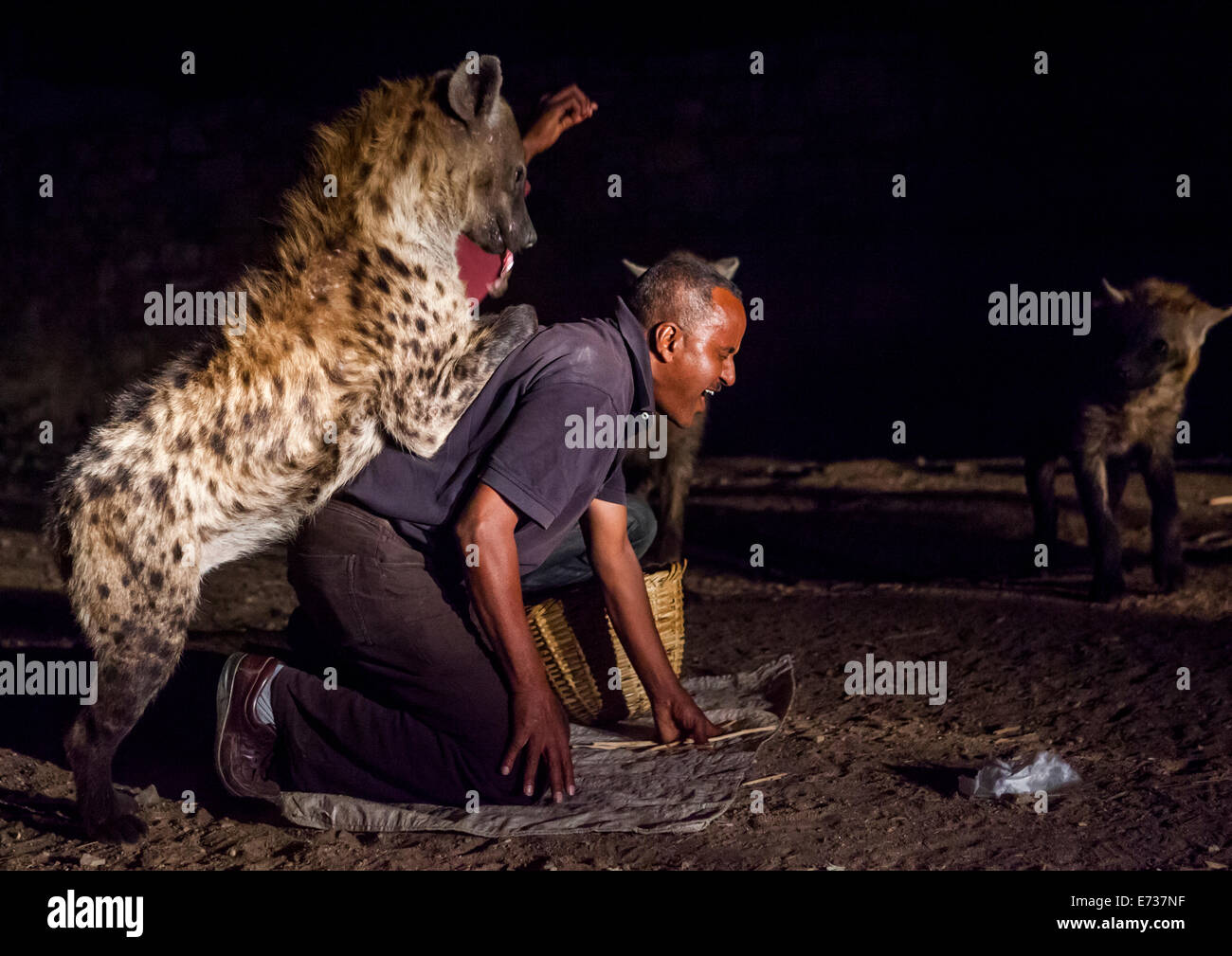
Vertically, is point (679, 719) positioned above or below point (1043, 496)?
below

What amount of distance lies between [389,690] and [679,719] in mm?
570

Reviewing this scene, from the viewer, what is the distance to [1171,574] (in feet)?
12.0

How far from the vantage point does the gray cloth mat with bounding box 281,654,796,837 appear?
7.23 ft

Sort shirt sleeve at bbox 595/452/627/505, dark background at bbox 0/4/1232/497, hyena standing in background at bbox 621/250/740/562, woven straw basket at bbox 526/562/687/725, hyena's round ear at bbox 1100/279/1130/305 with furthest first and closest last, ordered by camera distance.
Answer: dark background at bbox 0/4/1232/497
hyena standing in background at bbox 621/250/740/562
hyena's round ear at bbox 1100/279/1130/305
woven straw basket at bbox 526/562/687/725
shirt sleeve at bbox 595/452/627/505

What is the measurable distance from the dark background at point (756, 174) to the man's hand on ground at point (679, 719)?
347cm

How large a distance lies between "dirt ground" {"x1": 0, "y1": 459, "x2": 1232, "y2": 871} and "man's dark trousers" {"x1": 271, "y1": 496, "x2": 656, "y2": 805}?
12cm

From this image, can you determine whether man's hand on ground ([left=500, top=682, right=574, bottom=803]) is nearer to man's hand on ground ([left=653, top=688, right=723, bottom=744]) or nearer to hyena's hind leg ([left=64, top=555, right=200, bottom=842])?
man's hand on ground ([left=653, top=688, right=723, bottom=744])

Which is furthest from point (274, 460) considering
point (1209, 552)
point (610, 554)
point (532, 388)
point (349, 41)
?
point (349, 41)

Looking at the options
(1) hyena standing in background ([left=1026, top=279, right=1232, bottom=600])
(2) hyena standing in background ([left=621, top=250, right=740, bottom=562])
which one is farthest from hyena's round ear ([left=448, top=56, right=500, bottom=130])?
(1) hyena standing in background ([left=1026, top=279, right=1232, bottom=600])

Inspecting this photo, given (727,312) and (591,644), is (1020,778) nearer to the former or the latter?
(591,644)

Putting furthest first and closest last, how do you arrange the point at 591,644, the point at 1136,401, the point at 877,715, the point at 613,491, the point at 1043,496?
the point at 1043,496 < the point at 1136,401 < the point at 877,715 < the point at 591,644 < the point at 613,491

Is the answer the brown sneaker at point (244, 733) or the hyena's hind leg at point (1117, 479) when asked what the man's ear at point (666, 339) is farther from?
the hyena's hind leg at point (1117, 479)

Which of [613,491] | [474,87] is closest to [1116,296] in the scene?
[613,491]

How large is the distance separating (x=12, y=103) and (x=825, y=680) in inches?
202
